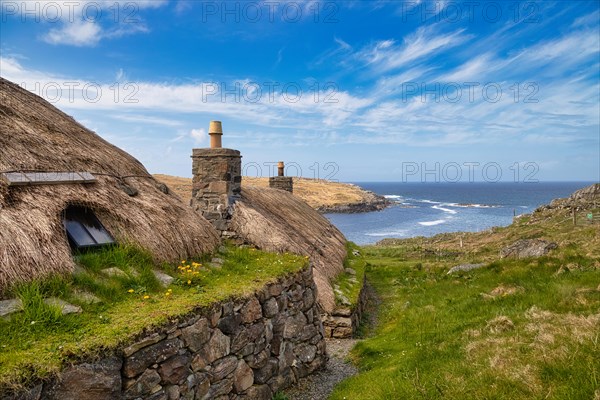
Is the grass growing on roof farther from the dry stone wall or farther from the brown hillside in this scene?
the brown hillside

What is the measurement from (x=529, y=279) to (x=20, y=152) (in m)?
13.6

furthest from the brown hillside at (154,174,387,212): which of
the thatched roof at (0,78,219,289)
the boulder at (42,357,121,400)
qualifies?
the boulder at (42,357,121,400)

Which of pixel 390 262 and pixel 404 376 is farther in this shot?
pixel 390 262

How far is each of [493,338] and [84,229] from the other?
7374mm

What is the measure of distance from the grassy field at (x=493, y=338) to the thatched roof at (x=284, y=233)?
227 cm

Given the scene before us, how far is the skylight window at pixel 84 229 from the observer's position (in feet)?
20.9

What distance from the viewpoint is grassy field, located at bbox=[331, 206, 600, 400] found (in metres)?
5.43

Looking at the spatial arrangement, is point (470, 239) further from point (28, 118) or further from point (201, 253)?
point (28, 118)

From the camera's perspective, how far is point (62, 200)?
6453mm

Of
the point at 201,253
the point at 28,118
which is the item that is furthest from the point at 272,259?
the point at 28,118

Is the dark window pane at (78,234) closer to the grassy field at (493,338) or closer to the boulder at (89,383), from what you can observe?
the boulder at (89,383)

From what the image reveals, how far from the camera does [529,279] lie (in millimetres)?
12578

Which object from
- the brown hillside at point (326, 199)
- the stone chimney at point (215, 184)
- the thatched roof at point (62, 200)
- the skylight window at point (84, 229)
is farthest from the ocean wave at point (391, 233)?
the skylight window at point (84, 229)

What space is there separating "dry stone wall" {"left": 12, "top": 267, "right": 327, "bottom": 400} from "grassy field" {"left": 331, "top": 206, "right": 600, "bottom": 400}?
1.31 metres
